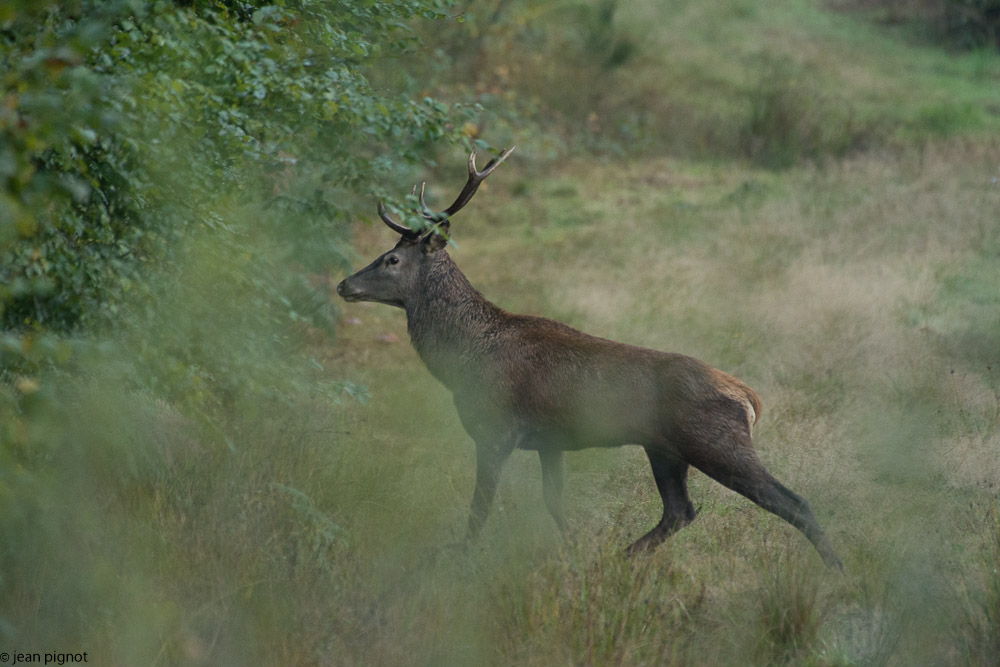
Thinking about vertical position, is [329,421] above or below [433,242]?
below

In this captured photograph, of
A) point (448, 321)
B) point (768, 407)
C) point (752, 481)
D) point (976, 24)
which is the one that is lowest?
point (976, 24)

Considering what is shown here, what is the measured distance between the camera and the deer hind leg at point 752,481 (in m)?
5.27

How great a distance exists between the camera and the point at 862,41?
24.1 metres

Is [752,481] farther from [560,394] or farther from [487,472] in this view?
[487,472]

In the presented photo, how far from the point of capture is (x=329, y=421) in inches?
297

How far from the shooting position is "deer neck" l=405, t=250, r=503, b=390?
252 inches

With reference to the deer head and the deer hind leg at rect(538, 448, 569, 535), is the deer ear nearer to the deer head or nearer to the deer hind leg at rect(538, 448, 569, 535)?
the deer head

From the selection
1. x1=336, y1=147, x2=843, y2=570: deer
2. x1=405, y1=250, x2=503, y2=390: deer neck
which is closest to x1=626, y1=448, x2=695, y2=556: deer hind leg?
x1=336, y1=147, x2=843, y2=570: deer

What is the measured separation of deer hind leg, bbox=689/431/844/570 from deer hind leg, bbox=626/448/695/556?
0.38 metres

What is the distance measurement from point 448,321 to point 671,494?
180 cm

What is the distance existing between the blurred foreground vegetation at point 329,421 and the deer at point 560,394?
0.89ft

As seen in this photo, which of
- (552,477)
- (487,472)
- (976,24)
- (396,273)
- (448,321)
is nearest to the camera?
(487,472)

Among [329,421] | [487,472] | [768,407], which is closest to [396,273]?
[329,421]

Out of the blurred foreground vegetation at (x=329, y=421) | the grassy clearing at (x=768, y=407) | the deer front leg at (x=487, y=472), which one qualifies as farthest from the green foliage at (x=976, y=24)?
the deer front leg at (x=487, y=472)
